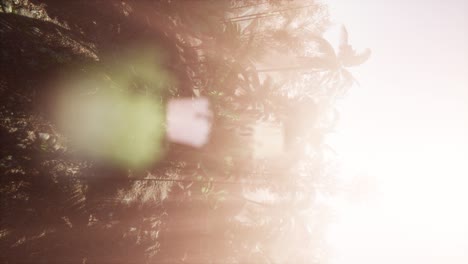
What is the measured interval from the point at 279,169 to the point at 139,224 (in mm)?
5335

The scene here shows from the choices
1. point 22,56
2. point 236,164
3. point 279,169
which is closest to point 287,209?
point 279,169

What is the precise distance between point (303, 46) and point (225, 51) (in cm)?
351

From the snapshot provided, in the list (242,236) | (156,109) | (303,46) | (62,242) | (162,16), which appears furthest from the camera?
(303,46)

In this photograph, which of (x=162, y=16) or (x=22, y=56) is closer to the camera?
(x=22, y=56)

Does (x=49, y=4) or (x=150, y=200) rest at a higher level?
(x=49, y=4)

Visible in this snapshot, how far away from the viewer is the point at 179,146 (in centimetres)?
710

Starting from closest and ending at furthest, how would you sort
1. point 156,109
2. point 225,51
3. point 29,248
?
point 29,248 → point 156,109 → point 225,51

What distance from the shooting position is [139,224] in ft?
21.0

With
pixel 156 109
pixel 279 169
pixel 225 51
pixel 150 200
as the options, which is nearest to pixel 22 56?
pixel 156 109

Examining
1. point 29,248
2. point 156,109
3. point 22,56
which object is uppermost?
point 22,56

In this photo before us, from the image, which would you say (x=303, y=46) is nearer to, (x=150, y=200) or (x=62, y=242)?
(x=150, y=200)

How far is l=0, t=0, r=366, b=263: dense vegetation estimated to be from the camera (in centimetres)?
412

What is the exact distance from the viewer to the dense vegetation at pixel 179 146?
13.5ft

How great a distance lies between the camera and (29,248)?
14.5ft
